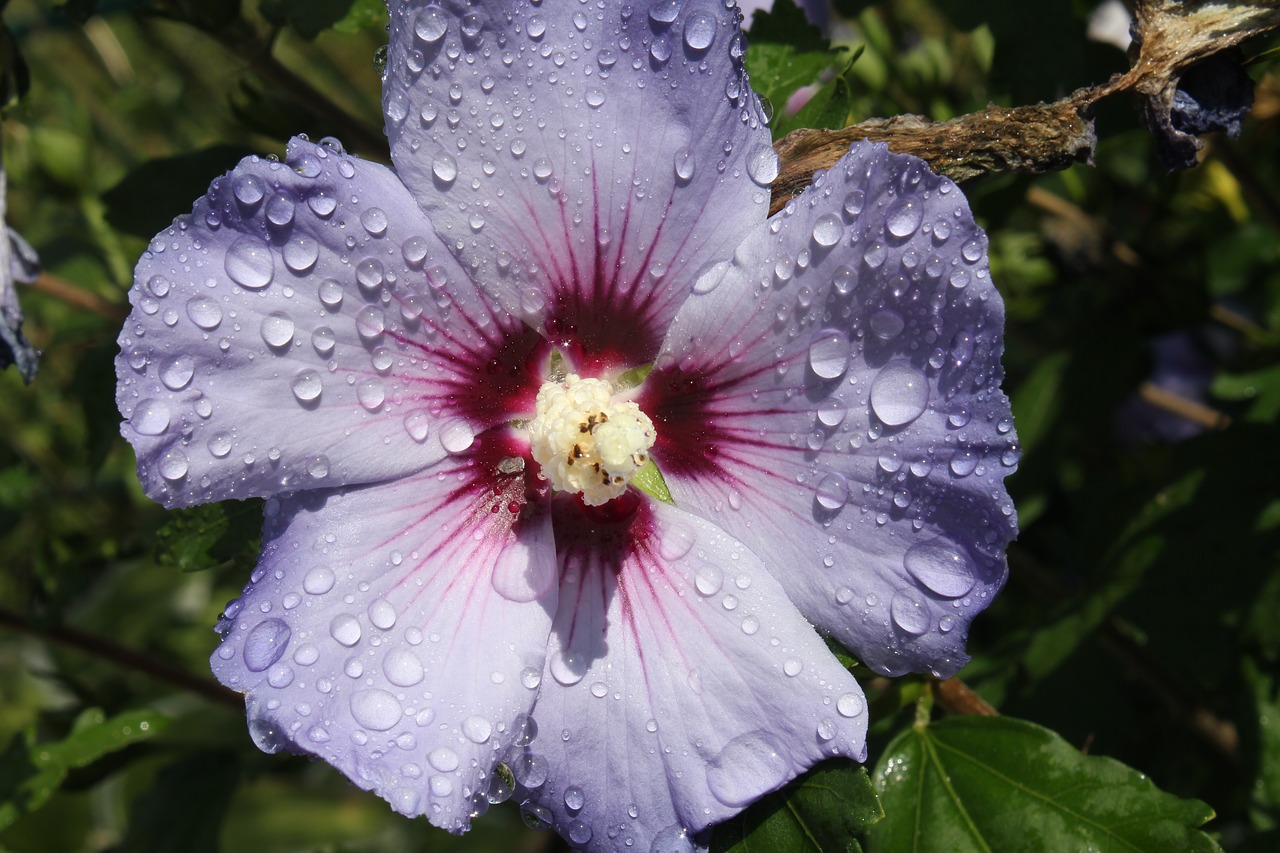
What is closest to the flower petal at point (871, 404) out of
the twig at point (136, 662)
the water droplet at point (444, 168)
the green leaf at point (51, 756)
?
A: the water droplet at point (444, 168)

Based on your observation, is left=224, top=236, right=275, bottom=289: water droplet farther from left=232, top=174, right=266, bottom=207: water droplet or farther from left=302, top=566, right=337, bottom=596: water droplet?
left=302, top=566, right=337, bottom=596: water droplet

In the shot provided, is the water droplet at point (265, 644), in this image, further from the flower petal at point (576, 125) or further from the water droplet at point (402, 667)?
the flower petal at point (576, 125)

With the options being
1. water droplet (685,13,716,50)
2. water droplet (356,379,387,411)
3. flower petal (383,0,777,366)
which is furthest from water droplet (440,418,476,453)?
water droplet (685,13,716,50)

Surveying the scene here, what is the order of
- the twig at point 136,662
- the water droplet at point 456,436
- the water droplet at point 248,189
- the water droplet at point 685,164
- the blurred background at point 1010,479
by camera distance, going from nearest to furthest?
the water droplet at point 248,189 < the water droplet at point 685,164 < the water droplet at point 456,436 < the blurred background at point 1010,479 < the twig at point 136,662

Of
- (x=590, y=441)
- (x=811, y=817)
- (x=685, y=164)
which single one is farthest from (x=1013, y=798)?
(x=685, y=164)

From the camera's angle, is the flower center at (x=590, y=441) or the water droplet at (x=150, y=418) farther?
the flower center at (x=590, y=441)

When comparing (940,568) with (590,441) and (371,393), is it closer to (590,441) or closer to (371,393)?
(590,441)

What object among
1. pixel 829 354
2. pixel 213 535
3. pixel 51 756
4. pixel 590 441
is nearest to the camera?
pixel 829 354
